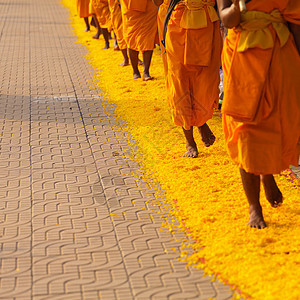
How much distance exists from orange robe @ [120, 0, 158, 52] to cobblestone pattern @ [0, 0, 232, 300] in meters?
1.17

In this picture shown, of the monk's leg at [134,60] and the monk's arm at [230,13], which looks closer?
the monk's arm at [230,13]

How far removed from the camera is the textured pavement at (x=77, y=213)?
3.72m

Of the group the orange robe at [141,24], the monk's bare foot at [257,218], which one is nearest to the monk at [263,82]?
the monk's bare foot at [257,218]

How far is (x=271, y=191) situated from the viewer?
15.3 feet

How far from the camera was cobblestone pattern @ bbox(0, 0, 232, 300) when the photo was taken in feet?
12.2

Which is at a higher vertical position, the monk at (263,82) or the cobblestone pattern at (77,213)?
the monk at (263,82)

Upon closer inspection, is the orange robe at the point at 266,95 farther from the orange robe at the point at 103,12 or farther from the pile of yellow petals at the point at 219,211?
the orange robe at the point at 103,12

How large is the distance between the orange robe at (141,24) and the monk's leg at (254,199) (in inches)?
216

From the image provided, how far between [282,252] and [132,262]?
1.00 m

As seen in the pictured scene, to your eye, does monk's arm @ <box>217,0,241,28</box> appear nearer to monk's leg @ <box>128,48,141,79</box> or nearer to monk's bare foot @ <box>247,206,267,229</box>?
monk's bare foot @ <box>247,206,267,229</box>

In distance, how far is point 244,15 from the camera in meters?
4.12

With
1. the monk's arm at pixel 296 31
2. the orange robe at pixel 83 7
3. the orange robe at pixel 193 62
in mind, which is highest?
the monk's arm at pixel 296 31

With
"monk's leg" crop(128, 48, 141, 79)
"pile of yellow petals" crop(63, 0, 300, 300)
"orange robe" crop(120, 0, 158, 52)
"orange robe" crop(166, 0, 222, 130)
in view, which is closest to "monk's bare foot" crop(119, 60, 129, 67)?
"monk's leg" crop(128, 48, 141, 79)

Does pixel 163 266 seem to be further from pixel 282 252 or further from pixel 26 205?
pixel 26 205
